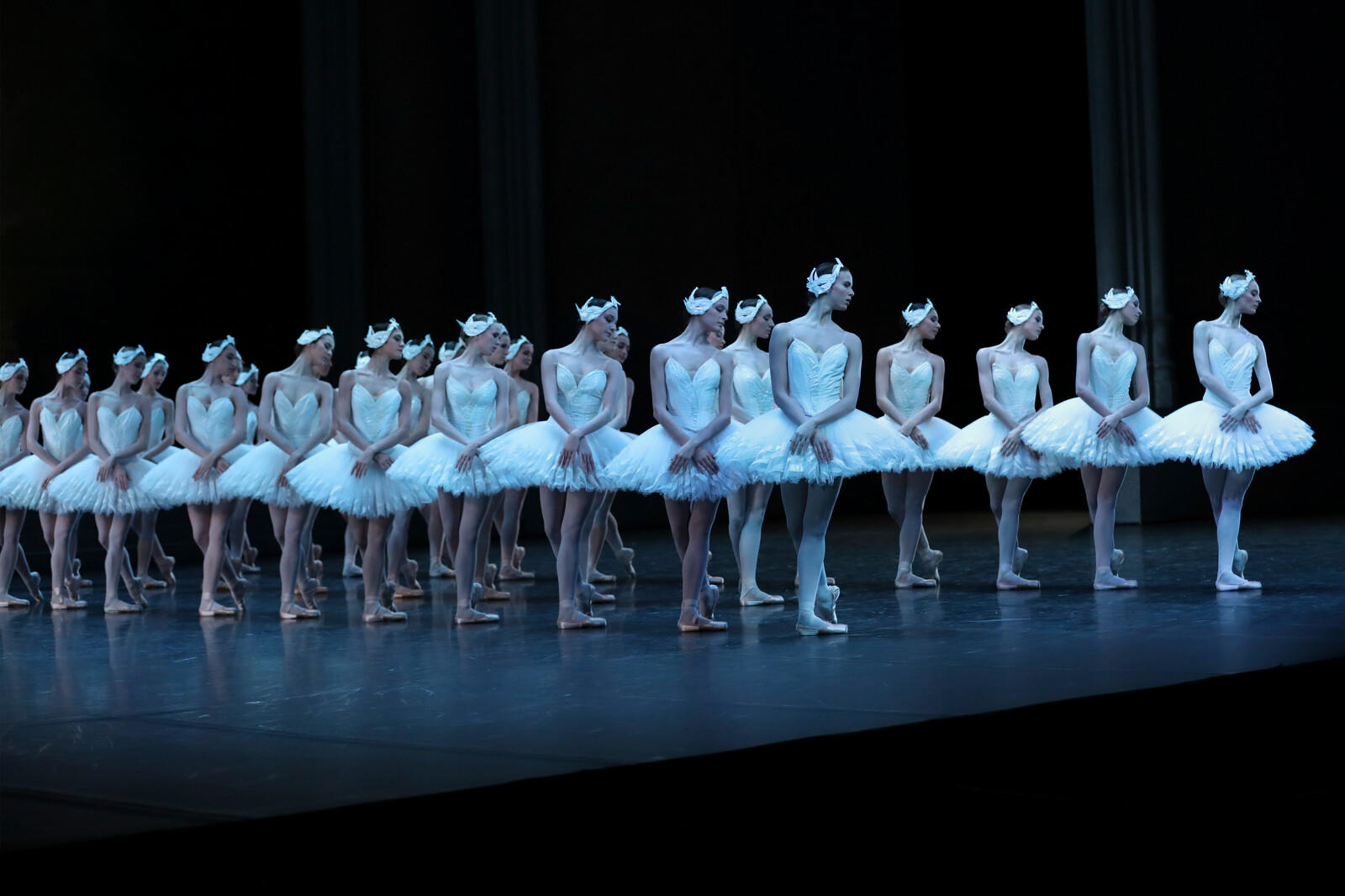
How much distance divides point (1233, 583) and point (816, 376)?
248 cm

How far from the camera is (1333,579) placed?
25.1ft

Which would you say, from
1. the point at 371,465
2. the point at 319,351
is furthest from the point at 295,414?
the point at 371,465

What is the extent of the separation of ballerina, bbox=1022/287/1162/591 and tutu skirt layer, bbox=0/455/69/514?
5509 mm

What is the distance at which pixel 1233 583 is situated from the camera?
24.2 ft

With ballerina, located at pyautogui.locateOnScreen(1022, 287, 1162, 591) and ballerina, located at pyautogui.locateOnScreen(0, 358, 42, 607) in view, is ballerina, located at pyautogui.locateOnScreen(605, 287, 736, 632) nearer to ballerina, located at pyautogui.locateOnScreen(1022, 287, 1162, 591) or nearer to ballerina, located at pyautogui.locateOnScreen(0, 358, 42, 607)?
ballerina, located at pyautogui.locateOnScreen(1022, 287, 1162, 591)

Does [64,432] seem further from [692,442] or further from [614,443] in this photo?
[692,442]

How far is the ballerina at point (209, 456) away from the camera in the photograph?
8.34 meters

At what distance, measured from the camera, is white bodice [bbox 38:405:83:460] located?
9.14 metres

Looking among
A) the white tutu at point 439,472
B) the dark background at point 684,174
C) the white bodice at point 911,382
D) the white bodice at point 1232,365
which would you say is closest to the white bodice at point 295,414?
the white tutu at point 439,472

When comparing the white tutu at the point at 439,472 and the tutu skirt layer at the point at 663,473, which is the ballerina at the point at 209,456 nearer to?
the white tutu at the point at 439,472

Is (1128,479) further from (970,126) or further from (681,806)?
→ (681,806)

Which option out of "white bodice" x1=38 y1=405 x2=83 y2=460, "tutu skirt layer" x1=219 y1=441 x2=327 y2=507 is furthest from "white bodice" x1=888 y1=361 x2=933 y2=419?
"white bodice" x1=38 y1=405 x2=83 y2=460

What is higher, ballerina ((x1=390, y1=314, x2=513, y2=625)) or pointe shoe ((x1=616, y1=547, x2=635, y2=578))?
ballerina ((x1=390, y1=314, x2=513, y2=625))

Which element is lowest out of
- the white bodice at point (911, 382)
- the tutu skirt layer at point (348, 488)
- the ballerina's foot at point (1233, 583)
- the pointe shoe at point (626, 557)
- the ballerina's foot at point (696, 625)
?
the ballerina's foot at point (696, 625)
